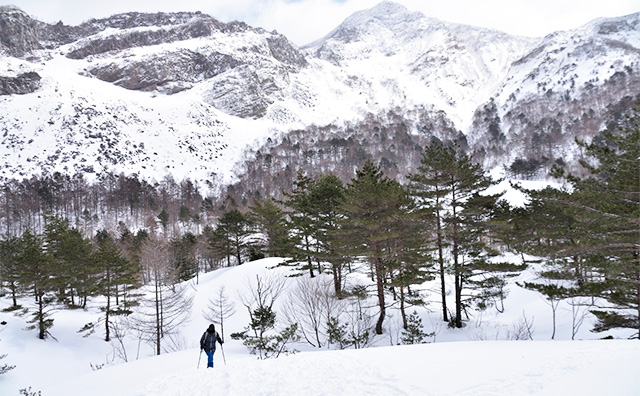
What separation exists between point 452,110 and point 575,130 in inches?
2861

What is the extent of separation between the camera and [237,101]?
488 feet

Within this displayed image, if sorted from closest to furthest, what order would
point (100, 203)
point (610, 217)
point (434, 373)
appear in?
point (434, 373), point (610, 217), point (100, 203)

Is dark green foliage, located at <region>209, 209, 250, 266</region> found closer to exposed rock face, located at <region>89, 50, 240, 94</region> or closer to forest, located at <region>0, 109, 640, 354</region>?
forest, located at <region>0, 109, 640, 354</region>

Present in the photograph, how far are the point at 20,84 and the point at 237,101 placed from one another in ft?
259

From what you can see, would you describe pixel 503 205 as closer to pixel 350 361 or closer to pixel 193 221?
pixel 350 361

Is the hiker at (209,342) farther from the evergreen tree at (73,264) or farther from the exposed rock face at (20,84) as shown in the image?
the exposed rock face at (20,84)

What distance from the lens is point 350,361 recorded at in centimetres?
877

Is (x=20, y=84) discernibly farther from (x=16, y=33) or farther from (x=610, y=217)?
(x=610, y=217)

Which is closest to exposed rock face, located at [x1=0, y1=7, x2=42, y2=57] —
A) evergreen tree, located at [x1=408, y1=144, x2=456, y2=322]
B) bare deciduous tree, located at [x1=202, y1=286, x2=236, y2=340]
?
bare deciduous tree, located at [x1=202, y1=286, x2=236, y2=340]

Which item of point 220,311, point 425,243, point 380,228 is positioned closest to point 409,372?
point 380,228

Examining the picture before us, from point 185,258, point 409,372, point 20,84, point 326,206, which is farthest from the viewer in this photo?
point 20,84

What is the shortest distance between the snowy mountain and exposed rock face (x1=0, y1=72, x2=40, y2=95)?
45 centimetres

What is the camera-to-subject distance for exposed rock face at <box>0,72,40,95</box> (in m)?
114

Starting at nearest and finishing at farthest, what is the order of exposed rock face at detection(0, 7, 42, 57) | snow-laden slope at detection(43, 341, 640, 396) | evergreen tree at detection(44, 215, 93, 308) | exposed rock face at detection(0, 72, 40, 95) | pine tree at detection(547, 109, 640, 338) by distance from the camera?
snow-laden slope at detection(43, 341, 640, 396)
pine tree at detection(547, 109, 640, 338)
evergreen tree at detection(44, 215, 93, 308)
exposed rock face at detection(0, 72, 40, 95)
exposed rock face at detection(0, 7, 42, 57)
